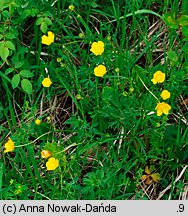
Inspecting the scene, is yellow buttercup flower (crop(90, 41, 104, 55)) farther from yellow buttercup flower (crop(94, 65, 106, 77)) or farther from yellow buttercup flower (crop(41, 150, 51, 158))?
yellow buttercup flower (crop(41, 150, 51, 158))

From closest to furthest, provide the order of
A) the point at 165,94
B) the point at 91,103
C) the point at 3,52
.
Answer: the point at 165,94 → the point at 3,52 → the point at 91,103

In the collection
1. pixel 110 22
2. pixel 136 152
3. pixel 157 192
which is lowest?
pixel 157 192

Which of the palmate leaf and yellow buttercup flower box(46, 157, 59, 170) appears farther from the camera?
the palmate leaf

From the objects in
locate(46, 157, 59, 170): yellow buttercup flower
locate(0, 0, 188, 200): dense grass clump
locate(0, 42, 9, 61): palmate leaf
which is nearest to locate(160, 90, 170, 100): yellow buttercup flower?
locate(0, 0, 188, 200): dense grass clump

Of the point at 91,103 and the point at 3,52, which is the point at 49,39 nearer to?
the point at 3,52

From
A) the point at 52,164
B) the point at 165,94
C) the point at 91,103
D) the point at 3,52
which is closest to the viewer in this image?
the point at 52,164

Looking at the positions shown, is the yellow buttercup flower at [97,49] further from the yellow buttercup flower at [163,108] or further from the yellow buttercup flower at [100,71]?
the yellow buttercup flower at [163,108]

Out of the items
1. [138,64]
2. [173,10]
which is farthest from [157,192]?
[173,10]

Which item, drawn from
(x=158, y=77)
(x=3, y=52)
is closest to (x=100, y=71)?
(x=158, y=77)

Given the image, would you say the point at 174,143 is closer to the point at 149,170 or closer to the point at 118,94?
the point at 149,170
